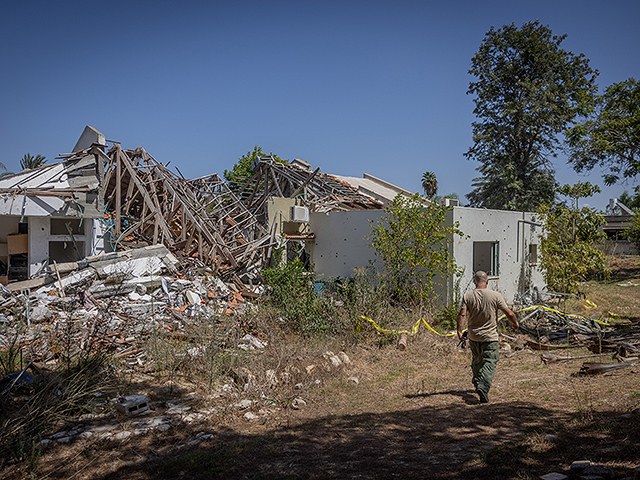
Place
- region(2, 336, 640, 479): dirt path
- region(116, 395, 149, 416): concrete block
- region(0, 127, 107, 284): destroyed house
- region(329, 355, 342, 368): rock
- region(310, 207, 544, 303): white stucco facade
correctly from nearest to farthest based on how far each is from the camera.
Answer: region(2, 336, 640, 479): dirt path → region(116, 395, 149, 416): concrete block → region(329, 355, 342, 368): rock → region(0, 127, 107, 284): destroyed house → region(310, 207, 544, 303): white stucco facade

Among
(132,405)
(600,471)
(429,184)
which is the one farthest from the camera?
(429,184)

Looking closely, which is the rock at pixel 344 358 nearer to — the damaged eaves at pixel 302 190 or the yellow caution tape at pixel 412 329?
the yellow caution tape at pixel 412 329

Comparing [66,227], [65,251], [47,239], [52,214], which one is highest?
[52,214]

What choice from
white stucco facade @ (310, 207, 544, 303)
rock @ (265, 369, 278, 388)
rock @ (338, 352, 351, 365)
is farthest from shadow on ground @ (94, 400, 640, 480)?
white stucco facade @ (310, 207, 544, 303)

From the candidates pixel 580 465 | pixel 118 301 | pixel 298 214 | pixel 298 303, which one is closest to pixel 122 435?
pixel 580 465

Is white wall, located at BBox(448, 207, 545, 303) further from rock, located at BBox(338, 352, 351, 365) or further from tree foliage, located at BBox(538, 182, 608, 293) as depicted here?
rock, located at BBox(338, 352, 351, 365)

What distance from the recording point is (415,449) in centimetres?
435

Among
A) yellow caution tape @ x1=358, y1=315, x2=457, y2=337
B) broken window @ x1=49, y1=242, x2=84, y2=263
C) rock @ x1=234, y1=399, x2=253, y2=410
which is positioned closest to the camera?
rock @ x1=234, y1=399, x2=253, y2=410

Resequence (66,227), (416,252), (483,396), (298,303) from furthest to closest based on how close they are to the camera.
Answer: (66,227), (416,252), (298,303), (483,396)

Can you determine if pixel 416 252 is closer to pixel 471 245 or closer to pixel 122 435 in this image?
pixel 471 245

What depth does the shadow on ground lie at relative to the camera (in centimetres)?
376

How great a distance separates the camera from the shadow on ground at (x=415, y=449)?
12.3ft

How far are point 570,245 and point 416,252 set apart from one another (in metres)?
6.34

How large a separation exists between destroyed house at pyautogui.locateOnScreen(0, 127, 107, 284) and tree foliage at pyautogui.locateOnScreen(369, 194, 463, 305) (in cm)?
909
